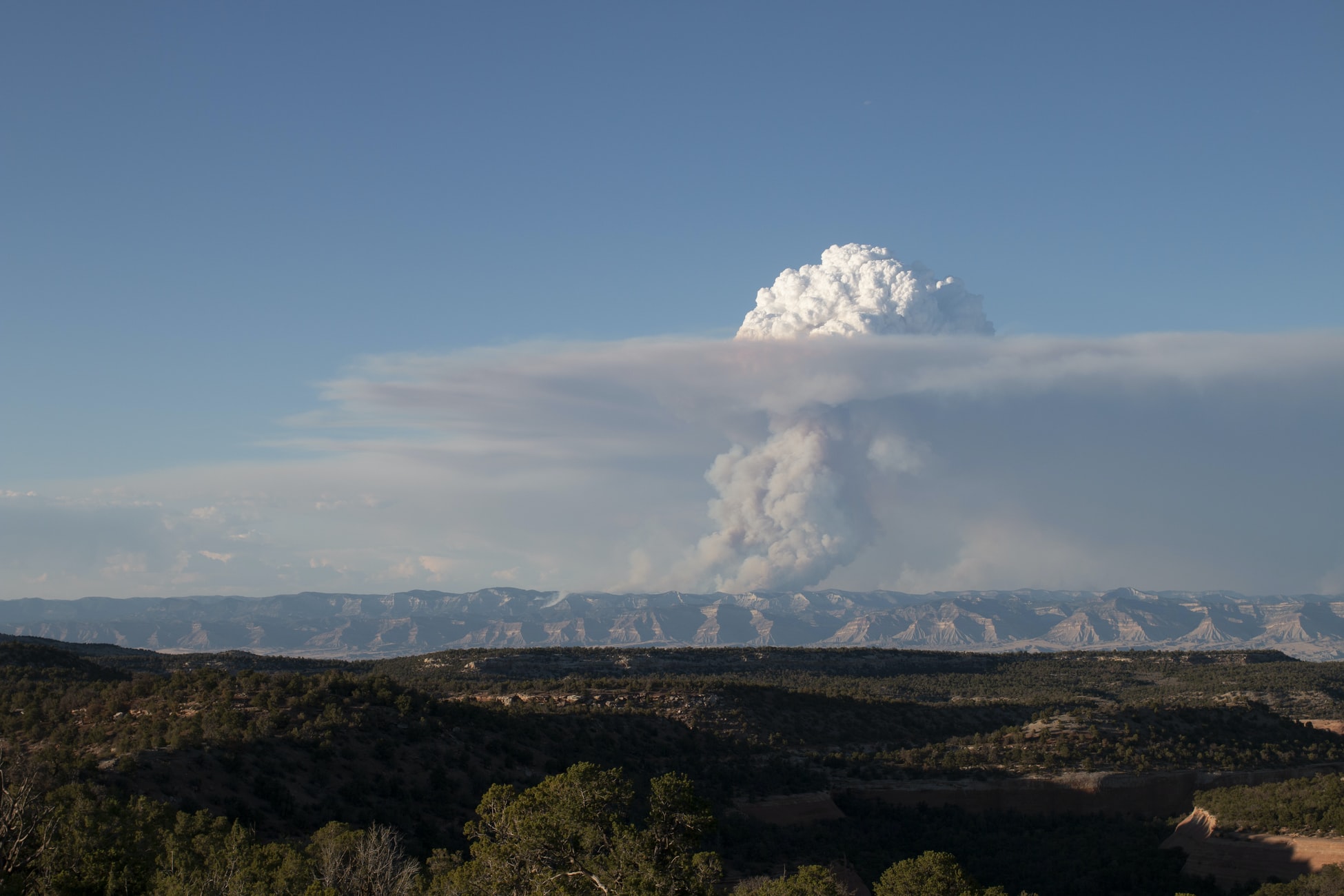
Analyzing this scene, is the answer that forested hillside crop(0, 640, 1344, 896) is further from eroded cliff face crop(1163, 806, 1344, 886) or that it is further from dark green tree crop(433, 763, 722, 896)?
eroded cliff face crop(1163, 806, 1344, 886)

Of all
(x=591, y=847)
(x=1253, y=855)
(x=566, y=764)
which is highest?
(x=591, y=847)

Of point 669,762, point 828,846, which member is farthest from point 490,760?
point 828,846

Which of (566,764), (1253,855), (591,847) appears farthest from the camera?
(566,764)

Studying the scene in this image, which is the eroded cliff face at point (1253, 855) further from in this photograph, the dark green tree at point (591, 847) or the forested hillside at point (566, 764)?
the dark green tree at point (591, 847)

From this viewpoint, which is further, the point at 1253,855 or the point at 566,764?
the point at 566,764

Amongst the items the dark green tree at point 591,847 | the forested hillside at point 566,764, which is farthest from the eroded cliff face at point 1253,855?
the dark green tree at point 591,847

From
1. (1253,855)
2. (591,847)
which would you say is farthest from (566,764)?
(1253,855)

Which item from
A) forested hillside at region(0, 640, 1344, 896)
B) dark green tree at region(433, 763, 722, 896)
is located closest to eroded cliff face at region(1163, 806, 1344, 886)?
forested hillside at region(0, 640, 1344, 896)

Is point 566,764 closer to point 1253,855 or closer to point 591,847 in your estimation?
point 591,847

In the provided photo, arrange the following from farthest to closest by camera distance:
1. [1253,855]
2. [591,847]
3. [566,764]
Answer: [566,764] → [1253,855] → [591,847]

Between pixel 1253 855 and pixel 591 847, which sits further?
pixel 1253 855

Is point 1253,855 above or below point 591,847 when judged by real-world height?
below
